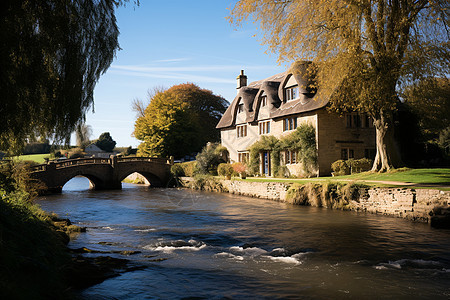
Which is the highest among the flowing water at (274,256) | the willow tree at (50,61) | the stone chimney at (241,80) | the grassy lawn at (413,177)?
the stone chimney at (241,80)

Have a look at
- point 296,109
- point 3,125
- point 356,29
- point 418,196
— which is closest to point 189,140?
point 296,109

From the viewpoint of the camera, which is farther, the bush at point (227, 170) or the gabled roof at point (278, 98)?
the bush at point (227, 170)

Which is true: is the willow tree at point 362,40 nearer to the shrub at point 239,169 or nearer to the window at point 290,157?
the window at point 290,157

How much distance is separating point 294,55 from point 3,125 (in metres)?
17.1

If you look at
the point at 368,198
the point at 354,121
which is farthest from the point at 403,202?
the point at 354,121

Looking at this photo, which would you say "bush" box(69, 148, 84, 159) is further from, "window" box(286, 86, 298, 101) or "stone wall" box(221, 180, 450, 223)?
"stone wall" box(221, 180, 450, 223)

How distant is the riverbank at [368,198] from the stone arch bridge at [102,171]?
63.7ft

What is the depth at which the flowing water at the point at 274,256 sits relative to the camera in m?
7.63

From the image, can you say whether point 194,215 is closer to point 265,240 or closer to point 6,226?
point 265,240

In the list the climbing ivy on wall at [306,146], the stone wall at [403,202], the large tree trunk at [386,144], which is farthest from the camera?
Answer: the climbing ivy on wall at [306,146]

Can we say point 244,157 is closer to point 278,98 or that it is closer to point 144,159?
point 278,98

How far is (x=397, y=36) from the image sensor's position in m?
21.3

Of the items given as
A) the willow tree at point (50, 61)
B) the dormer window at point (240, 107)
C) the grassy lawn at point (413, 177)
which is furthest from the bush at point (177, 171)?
the willow tree at point (50, 61)

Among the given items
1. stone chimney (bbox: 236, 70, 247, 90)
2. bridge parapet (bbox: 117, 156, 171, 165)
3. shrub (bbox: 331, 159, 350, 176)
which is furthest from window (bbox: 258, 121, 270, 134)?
bridge parapet (bbox: 117, 156, 171, 165)
